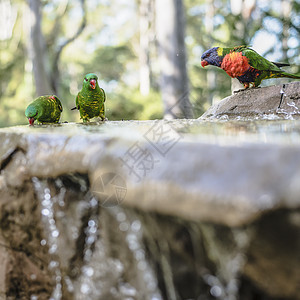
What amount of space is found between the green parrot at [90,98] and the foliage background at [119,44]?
7.13ft

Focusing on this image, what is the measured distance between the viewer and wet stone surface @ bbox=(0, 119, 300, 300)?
97cm

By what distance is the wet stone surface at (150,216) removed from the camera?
3.17ft

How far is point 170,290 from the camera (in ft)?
4.31

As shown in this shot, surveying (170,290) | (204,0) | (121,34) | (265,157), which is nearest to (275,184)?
(265,157)

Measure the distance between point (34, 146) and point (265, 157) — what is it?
1.18 m

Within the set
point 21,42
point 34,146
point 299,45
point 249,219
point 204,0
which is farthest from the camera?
point 204,0

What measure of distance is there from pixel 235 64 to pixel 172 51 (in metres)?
2.89

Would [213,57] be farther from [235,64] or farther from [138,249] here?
[138,249]

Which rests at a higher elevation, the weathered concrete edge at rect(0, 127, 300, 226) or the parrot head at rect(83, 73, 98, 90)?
the parrot head at rect(83, 73, 98, 90)

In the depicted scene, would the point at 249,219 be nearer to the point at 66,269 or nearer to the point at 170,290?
the point at 170,290

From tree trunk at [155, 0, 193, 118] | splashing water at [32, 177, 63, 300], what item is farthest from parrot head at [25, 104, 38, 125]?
tree trunk at [155, 0, 193, 118]

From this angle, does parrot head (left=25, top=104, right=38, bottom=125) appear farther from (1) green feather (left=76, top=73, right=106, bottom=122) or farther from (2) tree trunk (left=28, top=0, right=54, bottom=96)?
(2) tree trunk (left=28, top=0, right=54, bottom=96)

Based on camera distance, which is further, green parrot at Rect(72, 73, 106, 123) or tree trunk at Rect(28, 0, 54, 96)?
tree trunk at Rect(28, 0, 54, 96)

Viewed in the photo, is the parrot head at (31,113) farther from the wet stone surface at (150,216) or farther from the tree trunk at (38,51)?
the tree trunk at (38,51)
